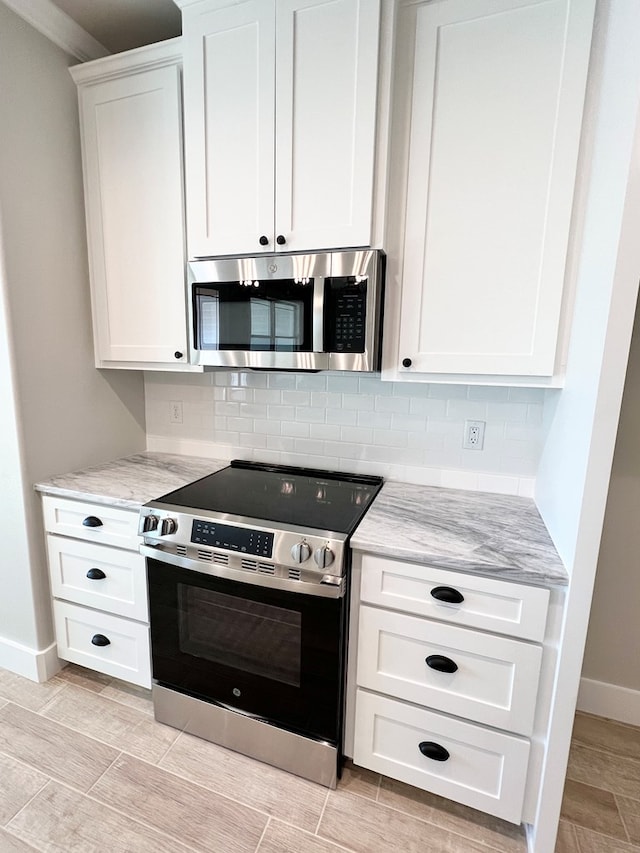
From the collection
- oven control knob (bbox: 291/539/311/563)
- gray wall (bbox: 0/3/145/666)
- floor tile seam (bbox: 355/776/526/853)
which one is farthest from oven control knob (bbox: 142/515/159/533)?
floor tile seam (bbox: 355/776/526/853)

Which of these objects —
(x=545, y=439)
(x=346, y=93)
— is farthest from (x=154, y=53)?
(x=545, y=439)

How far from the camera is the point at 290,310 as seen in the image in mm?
1517

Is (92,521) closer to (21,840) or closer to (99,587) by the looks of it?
(99,587)

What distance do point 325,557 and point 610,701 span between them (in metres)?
1.53

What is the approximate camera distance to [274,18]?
138cm

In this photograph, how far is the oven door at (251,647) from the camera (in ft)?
4.43

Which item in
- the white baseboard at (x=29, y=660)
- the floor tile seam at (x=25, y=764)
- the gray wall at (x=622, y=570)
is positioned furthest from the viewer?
the white baseboard at (x=29, y=660)

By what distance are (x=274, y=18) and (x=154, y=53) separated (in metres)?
0.54

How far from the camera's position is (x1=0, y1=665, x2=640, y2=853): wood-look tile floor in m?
1.29

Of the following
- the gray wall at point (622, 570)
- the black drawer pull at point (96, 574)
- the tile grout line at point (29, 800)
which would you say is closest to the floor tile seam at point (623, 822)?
the gray wall at point (622, 570)

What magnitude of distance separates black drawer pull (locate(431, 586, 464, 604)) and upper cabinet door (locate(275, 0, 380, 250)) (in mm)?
1138

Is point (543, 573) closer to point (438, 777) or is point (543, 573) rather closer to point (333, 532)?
point (333, 532)

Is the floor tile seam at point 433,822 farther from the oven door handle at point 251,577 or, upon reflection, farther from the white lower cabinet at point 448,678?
the oven door handle at point 251,577

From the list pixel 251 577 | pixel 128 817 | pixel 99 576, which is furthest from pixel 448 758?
pixel 99 576
